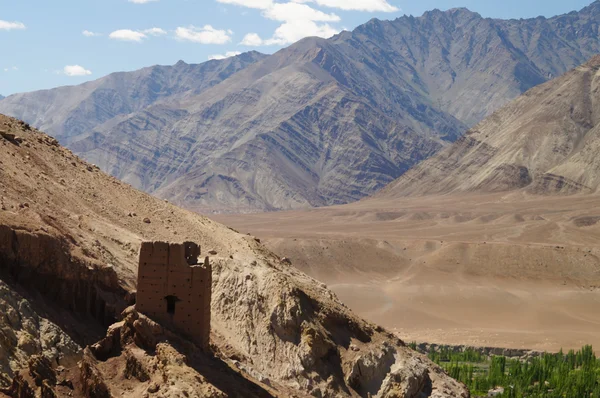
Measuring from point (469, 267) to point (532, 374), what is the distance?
3991cm

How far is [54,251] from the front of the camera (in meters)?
21.0

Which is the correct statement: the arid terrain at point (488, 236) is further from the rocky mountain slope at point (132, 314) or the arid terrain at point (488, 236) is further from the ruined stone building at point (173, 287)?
the ruined stone building at point (173, 287)

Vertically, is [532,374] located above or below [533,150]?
below

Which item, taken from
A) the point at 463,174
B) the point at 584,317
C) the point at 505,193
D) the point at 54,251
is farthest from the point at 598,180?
the point at 54,251

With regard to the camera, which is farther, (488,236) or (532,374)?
(488,236)

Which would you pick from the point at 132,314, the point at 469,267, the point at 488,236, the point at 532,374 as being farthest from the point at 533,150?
the point at 132,314

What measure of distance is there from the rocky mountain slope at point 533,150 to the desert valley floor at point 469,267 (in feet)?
31.0

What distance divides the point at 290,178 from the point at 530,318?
5132 inches

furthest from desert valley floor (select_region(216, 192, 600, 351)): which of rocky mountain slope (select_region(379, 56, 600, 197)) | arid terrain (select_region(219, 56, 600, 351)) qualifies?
rocky mountain slope (select_region(379, 56, 600, 197))

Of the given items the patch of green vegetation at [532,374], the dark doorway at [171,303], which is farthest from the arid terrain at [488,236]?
the dark doorway at [171,303]

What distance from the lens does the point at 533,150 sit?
151 meters

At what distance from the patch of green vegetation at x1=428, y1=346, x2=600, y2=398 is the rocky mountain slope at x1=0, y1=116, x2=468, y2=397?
15449 millimetres

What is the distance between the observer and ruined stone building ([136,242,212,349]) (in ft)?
64.2

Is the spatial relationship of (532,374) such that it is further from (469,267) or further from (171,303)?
(469,267)
